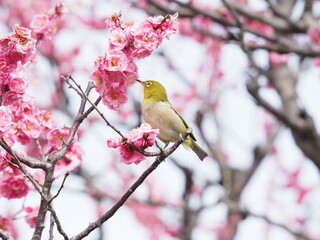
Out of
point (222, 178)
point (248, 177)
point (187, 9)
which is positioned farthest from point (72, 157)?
point (248, 177)

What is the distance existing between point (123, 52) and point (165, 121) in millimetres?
479

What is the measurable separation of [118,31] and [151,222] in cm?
817

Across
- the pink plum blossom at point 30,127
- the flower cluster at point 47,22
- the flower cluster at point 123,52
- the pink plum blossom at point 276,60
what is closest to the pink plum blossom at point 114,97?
the flower cluster at point 123,52

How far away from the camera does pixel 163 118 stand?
9.10ft

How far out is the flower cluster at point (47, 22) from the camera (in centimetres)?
346

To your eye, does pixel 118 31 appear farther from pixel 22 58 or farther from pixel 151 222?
pixel 151 222

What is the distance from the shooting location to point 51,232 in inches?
101

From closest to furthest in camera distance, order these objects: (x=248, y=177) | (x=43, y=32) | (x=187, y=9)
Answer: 1. (x=43, y=32)
2. (x=187, y=9)
3. (x=248, y=177)

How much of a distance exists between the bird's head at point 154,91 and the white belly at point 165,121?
0.29ft

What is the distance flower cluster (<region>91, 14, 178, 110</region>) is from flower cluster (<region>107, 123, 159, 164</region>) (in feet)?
0.81

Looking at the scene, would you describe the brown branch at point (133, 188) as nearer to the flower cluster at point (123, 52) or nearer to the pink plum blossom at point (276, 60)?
the flower cluster at point (123, 52)

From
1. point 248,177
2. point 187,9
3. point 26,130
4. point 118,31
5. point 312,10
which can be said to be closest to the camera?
point 118,31

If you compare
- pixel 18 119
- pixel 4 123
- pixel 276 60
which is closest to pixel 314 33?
pixel 276 60

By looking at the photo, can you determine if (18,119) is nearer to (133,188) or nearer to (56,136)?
(56,136)
